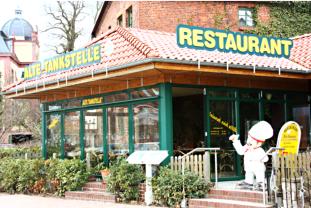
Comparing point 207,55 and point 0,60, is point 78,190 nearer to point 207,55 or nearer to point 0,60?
point 207,55

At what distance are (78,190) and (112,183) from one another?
85.8 inches

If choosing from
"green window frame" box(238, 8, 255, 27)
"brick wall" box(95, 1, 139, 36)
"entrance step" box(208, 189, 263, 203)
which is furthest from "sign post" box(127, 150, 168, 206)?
"green window frame" box(238, 8, 255, 27)

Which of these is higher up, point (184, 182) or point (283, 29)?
point (283, 29)

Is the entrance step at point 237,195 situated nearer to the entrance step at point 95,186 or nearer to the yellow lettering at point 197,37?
the yellow lettering at point 197,37

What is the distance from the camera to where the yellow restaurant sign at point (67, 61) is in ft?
51.5

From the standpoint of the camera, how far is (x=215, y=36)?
45.5 feet

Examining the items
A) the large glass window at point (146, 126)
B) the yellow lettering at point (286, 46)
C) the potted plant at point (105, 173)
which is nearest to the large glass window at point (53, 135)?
the potted plant at point (105, 173)

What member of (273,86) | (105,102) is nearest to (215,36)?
(273,86)

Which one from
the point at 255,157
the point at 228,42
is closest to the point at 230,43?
the point at 228,42

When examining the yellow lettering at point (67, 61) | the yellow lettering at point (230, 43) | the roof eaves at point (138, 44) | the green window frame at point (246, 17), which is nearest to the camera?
the roof eaves at point (138, 44)

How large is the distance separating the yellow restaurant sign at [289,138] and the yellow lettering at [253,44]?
3.06m

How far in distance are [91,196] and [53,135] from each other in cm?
508

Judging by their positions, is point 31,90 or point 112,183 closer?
point 112,183

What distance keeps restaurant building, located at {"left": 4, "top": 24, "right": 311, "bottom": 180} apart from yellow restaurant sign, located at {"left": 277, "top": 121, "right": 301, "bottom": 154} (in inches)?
90.6
